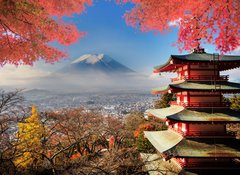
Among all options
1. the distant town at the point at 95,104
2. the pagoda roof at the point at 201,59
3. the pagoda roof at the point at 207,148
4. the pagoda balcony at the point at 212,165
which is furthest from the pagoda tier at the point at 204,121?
the distant town at the point at 95,104

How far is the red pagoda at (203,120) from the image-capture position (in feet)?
33.2

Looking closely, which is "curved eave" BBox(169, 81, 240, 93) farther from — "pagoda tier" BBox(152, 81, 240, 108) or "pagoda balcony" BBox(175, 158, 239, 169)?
"pagoda balcony" BBox(175, 158, 239, 169)

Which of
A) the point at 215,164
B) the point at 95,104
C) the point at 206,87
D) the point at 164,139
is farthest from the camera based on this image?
the point at 95,104

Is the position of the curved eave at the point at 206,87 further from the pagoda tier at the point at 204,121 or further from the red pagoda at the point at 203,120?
the pagoda tier at the point at 204,121

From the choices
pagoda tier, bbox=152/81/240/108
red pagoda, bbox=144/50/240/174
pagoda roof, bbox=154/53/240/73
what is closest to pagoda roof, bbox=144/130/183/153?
red pagoda, bbox=144/50/240/174

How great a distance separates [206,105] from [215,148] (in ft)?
7.14

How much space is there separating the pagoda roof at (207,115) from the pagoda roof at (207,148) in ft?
3.59

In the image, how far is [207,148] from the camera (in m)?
10.2

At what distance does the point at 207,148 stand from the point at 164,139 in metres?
2.59

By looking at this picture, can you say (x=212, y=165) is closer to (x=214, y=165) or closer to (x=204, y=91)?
(x=214, y=165)

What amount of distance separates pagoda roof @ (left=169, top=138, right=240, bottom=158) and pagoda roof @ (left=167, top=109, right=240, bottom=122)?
1.09m

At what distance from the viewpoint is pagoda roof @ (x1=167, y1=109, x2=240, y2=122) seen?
1029 centimetres

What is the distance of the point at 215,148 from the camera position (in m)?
10.1

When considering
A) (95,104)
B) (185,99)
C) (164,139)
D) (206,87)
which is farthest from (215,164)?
(95,104)
